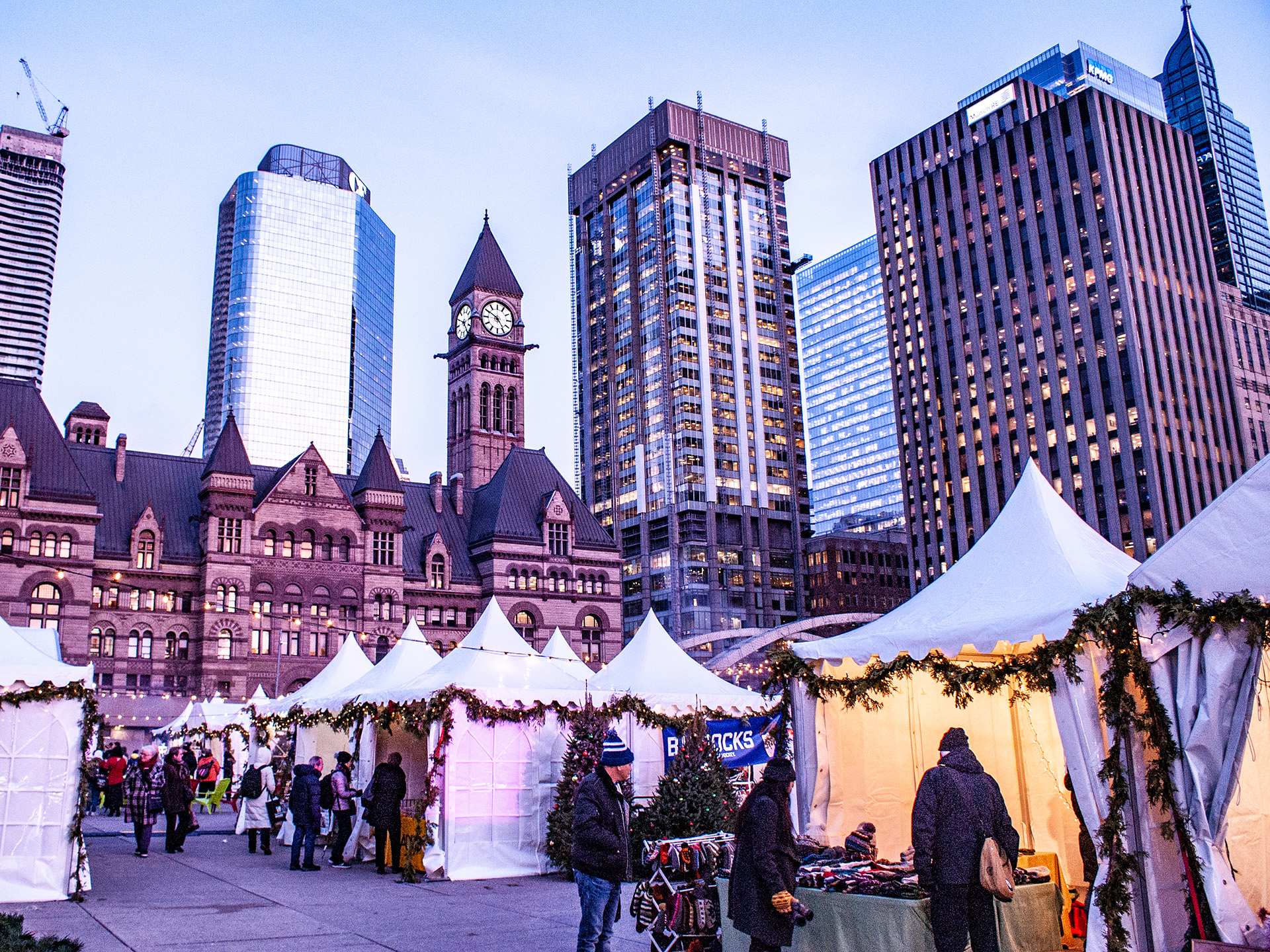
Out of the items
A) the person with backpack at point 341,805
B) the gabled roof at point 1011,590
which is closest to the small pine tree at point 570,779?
the person with backpack at point 341,805

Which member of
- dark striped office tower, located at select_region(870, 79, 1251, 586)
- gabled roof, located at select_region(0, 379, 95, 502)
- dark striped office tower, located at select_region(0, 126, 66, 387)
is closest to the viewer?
gabled roof, located at select_region(0, 379, 95, 502)

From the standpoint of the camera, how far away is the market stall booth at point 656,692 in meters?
20.1

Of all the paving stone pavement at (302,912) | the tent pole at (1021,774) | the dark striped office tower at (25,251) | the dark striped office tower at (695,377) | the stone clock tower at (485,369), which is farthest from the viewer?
the dark striped office tower at (25,251)

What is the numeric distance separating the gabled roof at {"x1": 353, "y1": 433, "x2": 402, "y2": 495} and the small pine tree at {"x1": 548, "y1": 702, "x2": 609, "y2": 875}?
53.7m

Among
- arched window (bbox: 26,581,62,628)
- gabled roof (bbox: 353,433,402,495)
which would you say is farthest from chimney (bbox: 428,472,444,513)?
arched window (bbox: 26,581,62,628)

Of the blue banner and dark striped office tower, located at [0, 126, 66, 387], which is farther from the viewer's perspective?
dark striped office tower, located at [0, 126, 66, 387]

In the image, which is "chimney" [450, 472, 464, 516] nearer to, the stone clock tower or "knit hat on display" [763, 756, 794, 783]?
the stone clock tower

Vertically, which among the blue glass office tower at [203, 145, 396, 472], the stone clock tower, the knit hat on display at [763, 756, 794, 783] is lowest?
the knit hat on display at [763, 756, 794, 783]

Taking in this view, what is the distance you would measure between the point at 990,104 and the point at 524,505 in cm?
9356

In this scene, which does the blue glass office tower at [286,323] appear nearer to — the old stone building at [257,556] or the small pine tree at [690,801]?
the old stone building at [257,556]

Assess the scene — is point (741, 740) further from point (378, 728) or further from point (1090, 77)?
point (1090, 77)

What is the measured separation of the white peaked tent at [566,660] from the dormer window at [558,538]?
44.8 metres

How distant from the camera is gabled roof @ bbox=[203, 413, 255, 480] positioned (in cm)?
6450

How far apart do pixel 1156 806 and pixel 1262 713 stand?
49.5 inches
